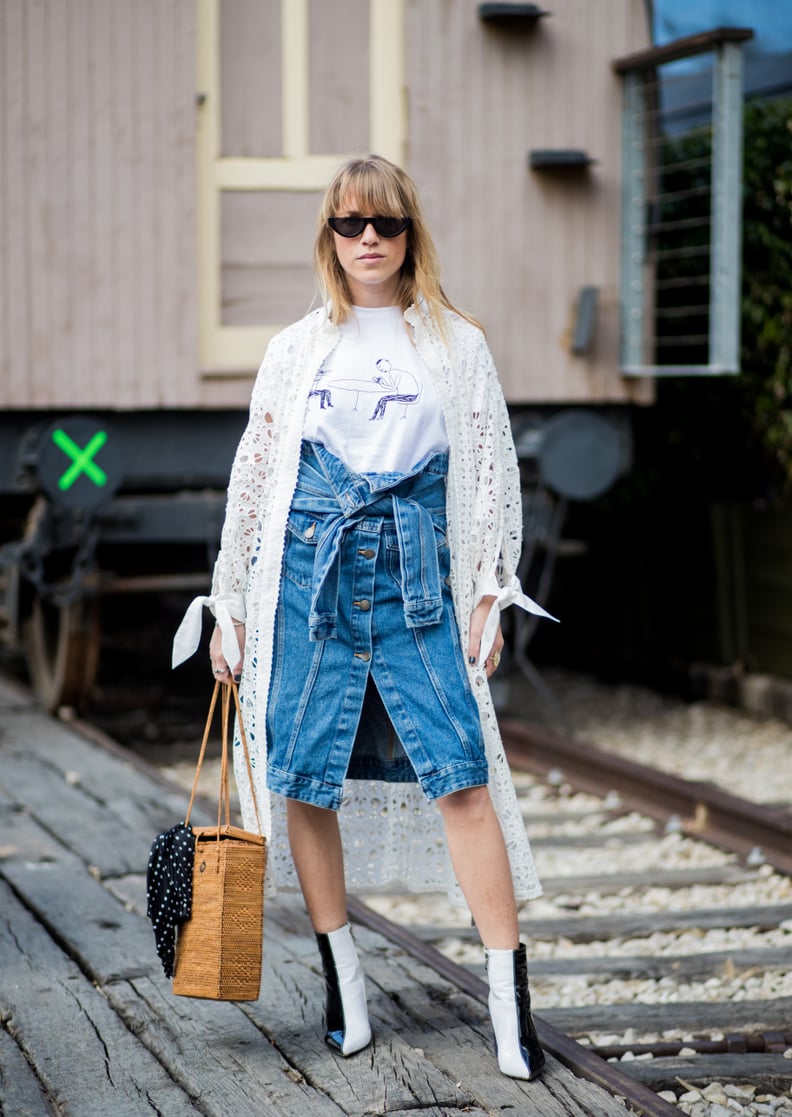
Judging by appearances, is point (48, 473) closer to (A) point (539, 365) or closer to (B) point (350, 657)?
(A) point (539, 365)

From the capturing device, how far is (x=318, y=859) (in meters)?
2.94

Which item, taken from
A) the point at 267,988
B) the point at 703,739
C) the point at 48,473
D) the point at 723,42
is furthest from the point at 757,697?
the point at 267,988

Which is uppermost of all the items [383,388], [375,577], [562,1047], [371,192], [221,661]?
[371,192]

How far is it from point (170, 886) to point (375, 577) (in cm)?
71

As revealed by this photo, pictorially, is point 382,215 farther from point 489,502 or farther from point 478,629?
point 478,629

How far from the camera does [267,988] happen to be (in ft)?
10.9

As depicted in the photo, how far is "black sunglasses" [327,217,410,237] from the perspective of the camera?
2.81 meters

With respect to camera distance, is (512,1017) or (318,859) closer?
(512,1017)

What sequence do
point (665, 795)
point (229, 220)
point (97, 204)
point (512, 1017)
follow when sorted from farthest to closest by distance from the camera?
point (229, 220), point (97, 204), point (665, 795), point (512, 1017)

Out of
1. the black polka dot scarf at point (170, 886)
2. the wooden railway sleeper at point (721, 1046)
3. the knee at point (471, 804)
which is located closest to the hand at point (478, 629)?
the knee at point (471, 804)

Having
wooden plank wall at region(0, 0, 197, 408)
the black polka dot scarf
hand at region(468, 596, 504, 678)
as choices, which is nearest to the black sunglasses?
hand at region(468, 596, 504, 678)

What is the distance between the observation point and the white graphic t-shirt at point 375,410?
2.85m

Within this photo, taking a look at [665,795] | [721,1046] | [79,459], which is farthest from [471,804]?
[79,459]

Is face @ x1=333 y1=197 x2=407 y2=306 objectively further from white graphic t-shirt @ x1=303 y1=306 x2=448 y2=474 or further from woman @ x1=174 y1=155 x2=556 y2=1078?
white graphic t-shirt @ x1=303 y1=306 x2=448 y2=474
